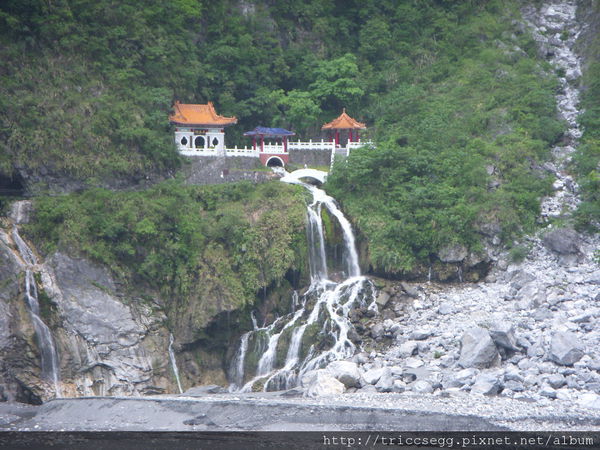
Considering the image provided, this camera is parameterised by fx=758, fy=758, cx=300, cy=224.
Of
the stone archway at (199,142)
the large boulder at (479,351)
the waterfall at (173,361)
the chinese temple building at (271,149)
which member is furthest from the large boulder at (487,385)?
the stone archway at (199,142)

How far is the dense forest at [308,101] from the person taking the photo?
35.1 m

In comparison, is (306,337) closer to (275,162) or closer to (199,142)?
(275,162)

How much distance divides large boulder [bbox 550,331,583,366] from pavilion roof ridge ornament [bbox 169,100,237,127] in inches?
849

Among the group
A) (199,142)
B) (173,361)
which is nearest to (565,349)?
(173,361)

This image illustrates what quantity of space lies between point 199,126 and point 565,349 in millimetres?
23033

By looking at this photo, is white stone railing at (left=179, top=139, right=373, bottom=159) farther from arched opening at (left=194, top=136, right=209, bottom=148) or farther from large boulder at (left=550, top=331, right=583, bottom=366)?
large boulder at (left=550, top=331, right=583, bottom=366)

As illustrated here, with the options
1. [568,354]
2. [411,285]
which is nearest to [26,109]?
[411,285]

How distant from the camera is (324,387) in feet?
84.1

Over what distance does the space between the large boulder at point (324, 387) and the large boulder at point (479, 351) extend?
4.44 metres

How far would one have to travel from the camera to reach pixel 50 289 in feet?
98.1

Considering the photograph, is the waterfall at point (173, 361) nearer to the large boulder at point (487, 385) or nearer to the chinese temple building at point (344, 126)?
the large boulder at point (487, 385)

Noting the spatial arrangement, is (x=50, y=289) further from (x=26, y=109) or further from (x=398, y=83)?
(x=398, y=83)

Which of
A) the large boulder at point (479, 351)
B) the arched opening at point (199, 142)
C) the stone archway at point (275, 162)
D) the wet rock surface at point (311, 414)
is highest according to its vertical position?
the arched opening at point (199, 142)

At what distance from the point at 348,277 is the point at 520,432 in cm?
1501
